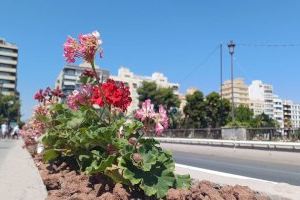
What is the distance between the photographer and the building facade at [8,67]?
138 m

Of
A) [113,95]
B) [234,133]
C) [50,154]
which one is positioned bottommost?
[50,154]

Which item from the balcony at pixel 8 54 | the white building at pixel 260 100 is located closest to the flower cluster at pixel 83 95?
the balcony at pixel 8 54

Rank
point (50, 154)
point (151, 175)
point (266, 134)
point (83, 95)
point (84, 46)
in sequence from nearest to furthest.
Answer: point (151, 175) < point (84, 46) < point (83, 95) < point (50, 154) < point (266, 134)

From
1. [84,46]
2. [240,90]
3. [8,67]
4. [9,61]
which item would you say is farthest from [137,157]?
[240,90]

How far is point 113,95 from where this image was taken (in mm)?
4305

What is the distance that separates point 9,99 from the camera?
353ft

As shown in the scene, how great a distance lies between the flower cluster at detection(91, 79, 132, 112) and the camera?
430 cm

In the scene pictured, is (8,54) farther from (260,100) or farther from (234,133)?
(234,133)

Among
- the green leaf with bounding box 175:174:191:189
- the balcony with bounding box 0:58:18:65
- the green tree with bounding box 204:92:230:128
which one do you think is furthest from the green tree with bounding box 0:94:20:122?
the green leaf with bounding box 175:174:191:189

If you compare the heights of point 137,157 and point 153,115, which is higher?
point 153,115

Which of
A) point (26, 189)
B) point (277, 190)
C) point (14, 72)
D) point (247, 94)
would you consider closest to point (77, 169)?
point (26, 189)

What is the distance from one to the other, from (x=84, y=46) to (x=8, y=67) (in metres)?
142

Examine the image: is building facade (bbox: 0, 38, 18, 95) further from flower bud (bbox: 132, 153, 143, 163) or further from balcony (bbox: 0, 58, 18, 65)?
flower bud (bbox: 132, 153, 143, 163)

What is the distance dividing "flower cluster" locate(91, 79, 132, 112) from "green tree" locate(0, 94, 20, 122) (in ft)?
338
